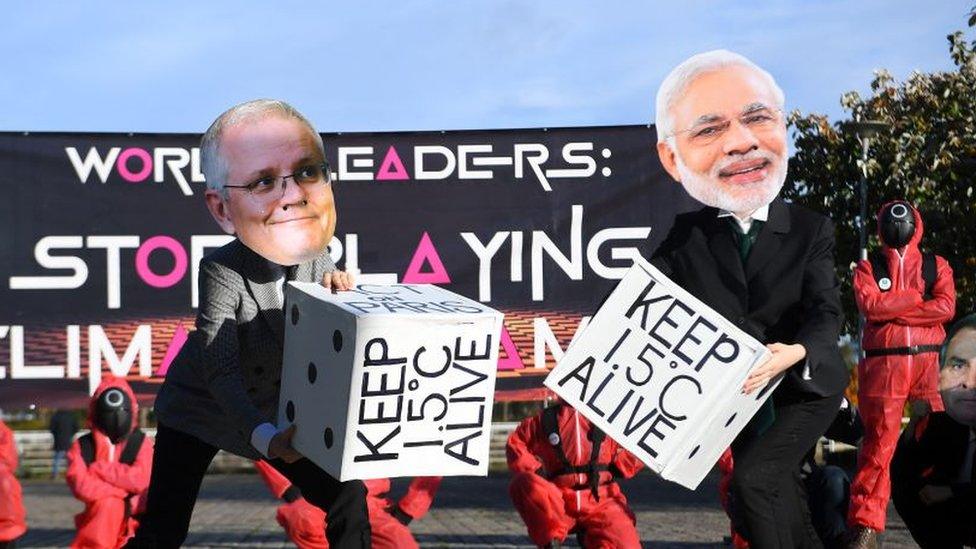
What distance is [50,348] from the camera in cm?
1134

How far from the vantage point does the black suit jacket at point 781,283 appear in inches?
229

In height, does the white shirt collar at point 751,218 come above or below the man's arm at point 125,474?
above

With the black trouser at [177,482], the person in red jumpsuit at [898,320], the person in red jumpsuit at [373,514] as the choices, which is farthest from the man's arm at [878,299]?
the black trouser at [177,482]

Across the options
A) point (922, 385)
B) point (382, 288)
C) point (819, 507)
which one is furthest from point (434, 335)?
point (922, 385)

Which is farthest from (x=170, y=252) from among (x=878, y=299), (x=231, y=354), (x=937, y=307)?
(x=231, y=354)

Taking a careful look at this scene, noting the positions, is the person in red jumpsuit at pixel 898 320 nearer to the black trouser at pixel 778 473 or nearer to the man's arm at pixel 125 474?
the black trouser at pixel 778 473

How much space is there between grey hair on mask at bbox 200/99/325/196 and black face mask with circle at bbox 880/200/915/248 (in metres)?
4.92

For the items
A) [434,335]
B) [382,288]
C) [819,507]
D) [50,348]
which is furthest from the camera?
[50,348]

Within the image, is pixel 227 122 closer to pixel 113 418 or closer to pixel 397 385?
pixel 397 385

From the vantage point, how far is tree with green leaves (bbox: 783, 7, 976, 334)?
20.4 metres

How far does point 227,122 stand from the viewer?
19.8ft

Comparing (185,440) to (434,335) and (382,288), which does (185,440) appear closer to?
(382,288)

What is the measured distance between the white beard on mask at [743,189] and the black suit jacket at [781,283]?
3.0 inches

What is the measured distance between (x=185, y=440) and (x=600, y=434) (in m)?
3.93
